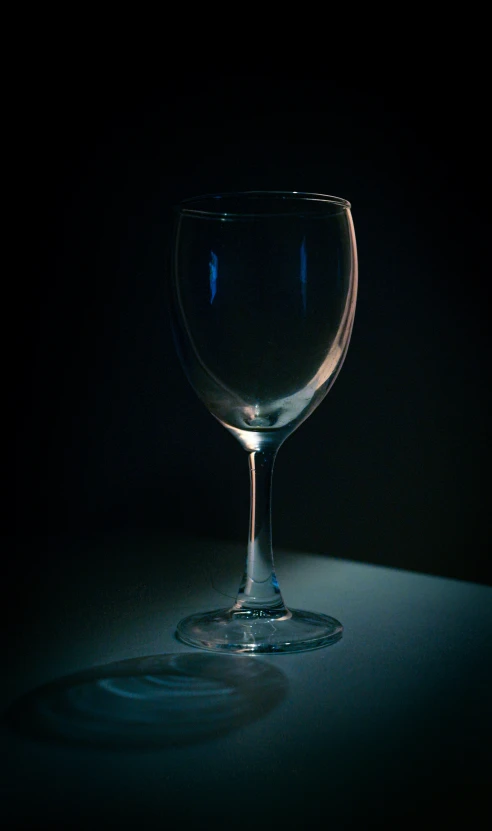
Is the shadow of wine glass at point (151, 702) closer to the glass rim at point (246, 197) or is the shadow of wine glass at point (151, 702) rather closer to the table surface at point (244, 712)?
the table surface at point (244, 712)

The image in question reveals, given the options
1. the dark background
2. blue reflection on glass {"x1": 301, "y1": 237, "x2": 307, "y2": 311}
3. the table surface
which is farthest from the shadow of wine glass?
the dark background

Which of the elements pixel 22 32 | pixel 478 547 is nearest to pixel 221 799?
pixel 478 547

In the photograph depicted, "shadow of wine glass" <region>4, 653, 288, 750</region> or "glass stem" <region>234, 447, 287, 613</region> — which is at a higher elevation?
"glass stem" <region>234, 447, 287, 613</region>

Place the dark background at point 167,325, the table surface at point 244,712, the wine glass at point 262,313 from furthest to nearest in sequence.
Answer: the dark background at point 167,325 < the wine glass at point 262,313 < the table surface at point 244,712

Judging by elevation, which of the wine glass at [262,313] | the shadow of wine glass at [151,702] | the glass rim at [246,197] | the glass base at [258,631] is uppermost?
the glass rim at [246,197]

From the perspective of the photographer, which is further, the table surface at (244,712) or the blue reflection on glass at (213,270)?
the blue reflection on glass at (213,270)

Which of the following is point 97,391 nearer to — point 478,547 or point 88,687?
point 478,547

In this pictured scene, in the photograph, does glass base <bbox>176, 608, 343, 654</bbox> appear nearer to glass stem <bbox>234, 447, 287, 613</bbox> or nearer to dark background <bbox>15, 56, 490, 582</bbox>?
glass stem <bbox>234, 447, 287, 613</bbox>

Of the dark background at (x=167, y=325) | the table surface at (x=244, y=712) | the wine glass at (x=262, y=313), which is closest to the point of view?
the table surface at (x=244, y=712)

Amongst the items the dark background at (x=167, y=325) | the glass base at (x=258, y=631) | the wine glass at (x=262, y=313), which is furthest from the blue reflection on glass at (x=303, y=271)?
the dark background at (x=167, y=325)
